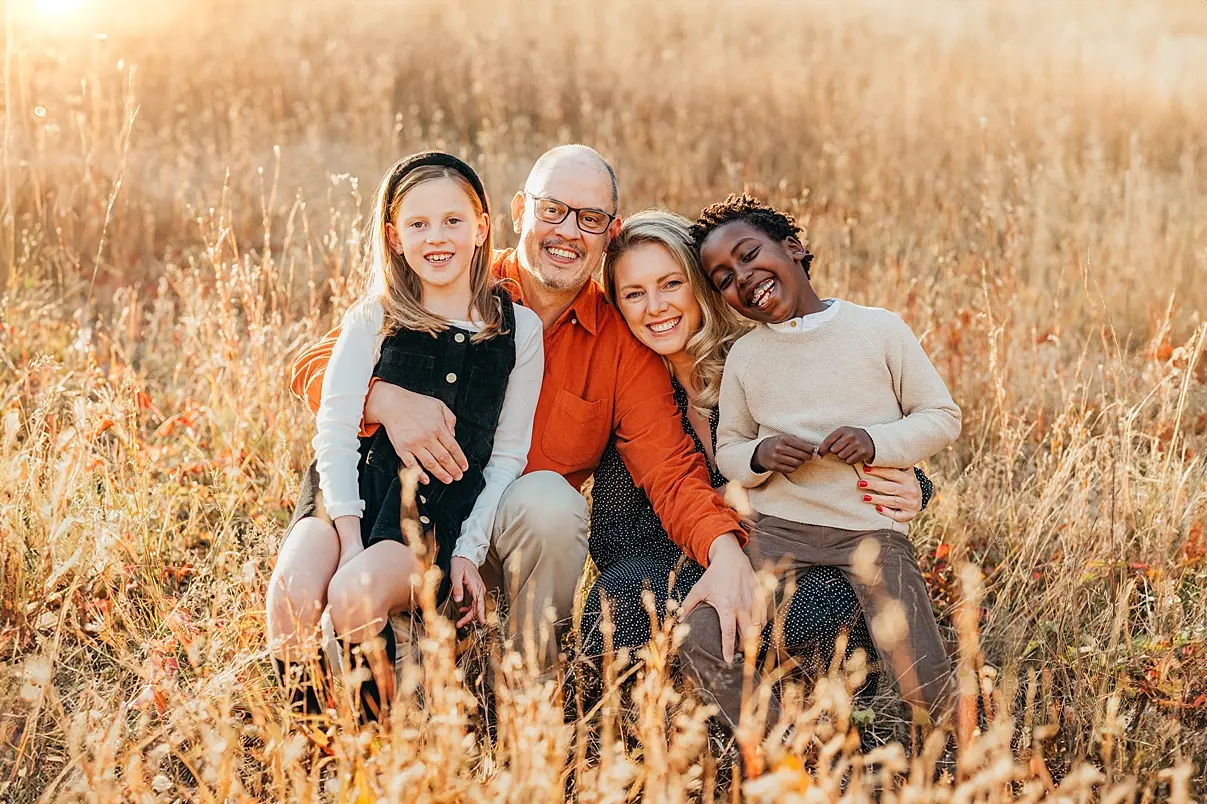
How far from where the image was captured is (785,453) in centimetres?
249

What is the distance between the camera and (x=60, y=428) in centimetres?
375

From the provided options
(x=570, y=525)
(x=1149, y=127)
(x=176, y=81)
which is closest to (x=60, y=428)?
(x=570, y=525)

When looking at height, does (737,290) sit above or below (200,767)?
above

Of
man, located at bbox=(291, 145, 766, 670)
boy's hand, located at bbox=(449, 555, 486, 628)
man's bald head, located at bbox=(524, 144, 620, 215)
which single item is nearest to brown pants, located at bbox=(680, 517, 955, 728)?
man, located at bbox=(291, 145, 766, 670)

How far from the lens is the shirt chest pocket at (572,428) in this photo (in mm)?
2893

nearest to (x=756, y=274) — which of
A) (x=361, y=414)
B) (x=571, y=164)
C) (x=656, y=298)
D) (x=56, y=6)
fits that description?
(x=656, y=298)

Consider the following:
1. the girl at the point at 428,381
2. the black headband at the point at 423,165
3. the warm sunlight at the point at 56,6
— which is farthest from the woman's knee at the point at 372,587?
the warm sunlight at the point at 56,6

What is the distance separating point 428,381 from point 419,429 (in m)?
0.16

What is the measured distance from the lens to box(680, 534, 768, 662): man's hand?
95.4 inches

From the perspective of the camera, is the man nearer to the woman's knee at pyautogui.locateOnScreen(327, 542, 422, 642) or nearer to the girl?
the girl

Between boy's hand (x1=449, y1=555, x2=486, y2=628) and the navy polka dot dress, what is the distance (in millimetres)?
285

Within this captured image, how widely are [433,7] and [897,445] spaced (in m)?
8.37

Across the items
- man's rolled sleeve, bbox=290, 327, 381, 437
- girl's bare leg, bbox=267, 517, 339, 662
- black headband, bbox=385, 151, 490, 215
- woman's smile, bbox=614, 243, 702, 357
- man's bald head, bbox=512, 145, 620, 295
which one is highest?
black headband, bbox=385, 151, 490, 215

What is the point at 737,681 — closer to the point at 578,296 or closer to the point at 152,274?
the point at 578,296
